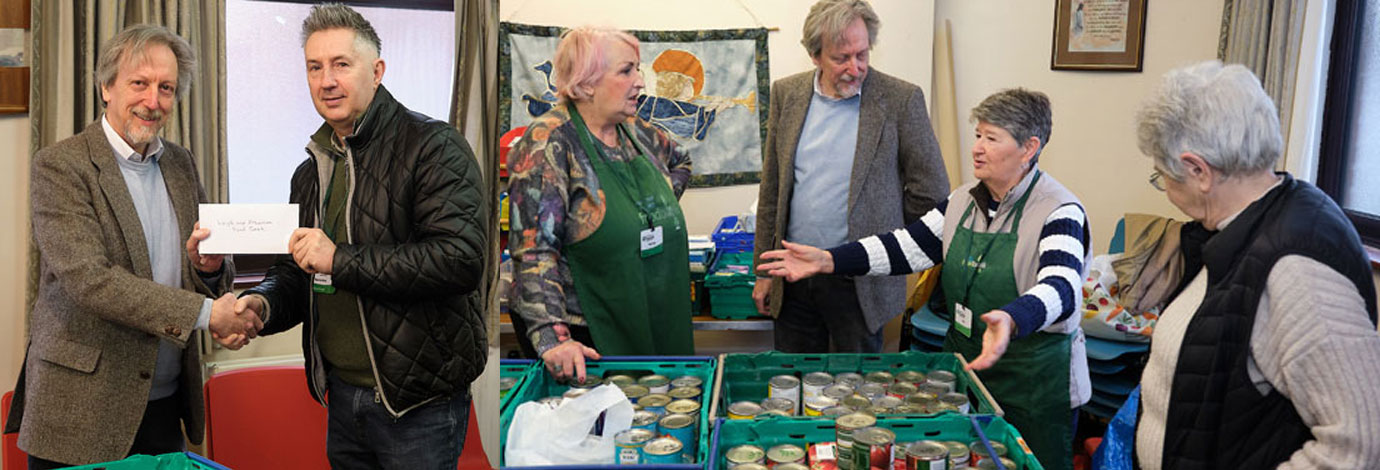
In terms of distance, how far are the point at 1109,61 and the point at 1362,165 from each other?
3.28 feet

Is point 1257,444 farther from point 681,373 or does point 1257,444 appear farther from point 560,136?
point 560,136

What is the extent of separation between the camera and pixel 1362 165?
3377mm

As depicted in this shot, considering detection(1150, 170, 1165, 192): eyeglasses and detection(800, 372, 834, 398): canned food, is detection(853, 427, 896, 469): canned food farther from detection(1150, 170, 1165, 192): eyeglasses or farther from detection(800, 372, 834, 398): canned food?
detection(1150, 170, 1165, 192): eyeglasses

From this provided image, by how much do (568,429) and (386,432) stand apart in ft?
0.96

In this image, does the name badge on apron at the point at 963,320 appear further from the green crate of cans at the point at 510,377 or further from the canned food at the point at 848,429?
the green crate of cans at the point at 510,377

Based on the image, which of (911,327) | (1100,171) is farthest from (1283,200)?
(1100,171)

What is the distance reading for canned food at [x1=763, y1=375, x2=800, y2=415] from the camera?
5.52 feet

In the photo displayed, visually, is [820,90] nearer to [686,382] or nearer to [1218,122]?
[686,382]

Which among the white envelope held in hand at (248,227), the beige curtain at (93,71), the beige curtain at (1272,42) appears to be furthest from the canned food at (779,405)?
the beige curtain at (1272,42)

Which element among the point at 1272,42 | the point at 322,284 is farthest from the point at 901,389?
the point at 1272,42

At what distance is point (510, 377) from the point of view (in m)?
1.75

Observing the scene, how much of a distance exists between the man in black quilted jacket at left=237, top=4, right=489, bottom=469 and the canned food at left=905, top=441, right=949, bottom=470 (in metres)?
0.69

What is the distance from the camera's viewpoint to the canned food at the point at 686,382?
1.70 metres

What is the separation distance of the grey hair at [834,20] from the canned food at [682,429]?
121cm
